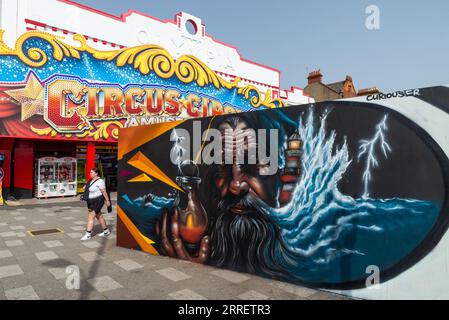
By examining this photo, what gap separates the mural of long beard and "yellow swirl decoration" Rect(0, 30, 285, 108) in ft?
41.1

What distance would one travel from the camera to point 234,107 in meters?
20.6

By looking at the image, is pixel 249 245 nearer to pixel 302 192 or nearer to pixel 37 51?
pixel 302 192

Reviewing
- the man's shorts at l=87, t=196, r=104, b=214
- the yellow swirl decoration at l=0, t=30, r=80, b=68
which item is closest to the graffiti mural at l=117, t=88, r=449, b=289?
the man's shorts at l=87, t=196, r=104, b=214

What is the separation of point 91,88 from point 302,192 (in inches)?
526

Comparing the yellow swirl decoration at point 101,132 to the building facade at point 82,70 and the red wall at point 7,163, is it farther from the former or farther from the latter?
the red wall at point 7,163

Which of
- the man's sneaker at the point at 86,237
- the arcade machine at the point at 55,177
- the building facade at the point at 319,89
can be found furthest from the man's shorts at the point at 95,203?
the building facade at the point at 319,89

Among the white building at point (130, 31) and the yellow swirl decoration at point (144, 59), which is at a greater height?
the white building at point (130, 31)

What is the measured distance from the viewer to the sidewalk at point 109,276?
168 inches
